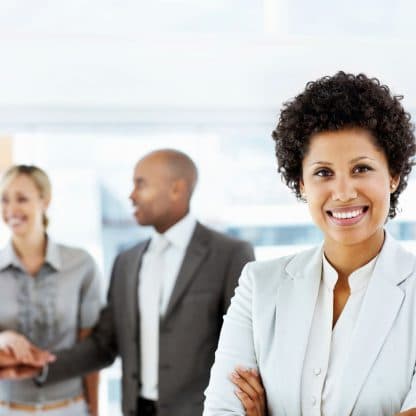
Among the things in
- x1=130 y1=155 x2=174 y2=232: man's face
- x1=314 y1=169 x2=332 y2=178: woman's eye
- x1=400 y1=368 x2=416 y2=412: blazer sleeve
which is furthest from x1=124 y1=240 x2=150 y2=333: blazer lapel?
x1=400 y1=368 x2=416 y2=412: blazer sleeve

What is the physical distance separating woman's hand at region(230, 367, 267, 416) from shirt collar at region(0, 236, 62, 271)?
1772 mm

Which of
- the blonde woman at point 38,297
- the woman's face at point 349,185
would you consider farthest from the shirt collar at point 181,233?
the woman's face at point 349,185

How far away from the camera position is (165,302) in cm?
323

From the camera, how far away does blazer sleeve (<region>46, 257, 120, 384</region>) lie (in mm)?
3353

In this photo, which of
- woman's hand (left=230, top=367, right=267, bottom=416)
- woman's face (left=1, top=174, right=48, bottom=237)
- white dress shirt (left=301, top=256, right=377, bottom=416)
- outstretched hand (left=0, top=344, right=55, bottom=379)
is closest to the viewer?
white dress shirt (left=301, top=256, right=377, bottom=416)

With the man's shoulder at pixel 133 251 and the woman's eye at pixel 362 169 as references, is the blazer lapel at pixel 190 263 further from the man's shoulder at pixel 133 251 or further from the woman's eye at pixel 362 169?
the woman's eye at pixel 362 169

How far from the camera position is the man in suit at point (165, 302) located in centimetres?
317

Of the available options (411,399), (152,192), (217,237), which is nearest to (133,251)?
(152,192)

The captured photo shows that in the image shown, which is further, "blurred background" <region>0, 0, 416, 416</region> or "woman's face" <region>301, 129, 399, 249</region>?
"blurred background" <region>0, 0, 416, 416</region>

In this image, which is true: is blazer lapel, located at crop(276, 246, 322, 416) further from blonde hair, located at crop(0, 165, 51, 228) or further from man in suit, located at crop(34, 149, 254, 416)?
blonde hair, located at crop(0, 165, 51, 228)

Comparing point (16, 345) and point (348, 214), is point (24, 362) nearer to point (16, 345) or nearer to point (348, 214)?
point (16, 345)

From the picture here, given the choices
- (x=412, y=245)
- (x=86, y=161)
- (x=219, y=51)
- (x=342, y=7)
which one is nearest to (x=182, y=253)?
(x=86, y=161)

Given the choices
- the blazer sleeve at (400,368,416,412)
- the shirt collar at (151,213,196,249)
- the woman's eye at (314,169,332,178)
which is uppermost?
the shirt collar at (151,213,196,249)

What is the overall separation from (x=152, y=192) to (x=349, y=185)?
176 cm
